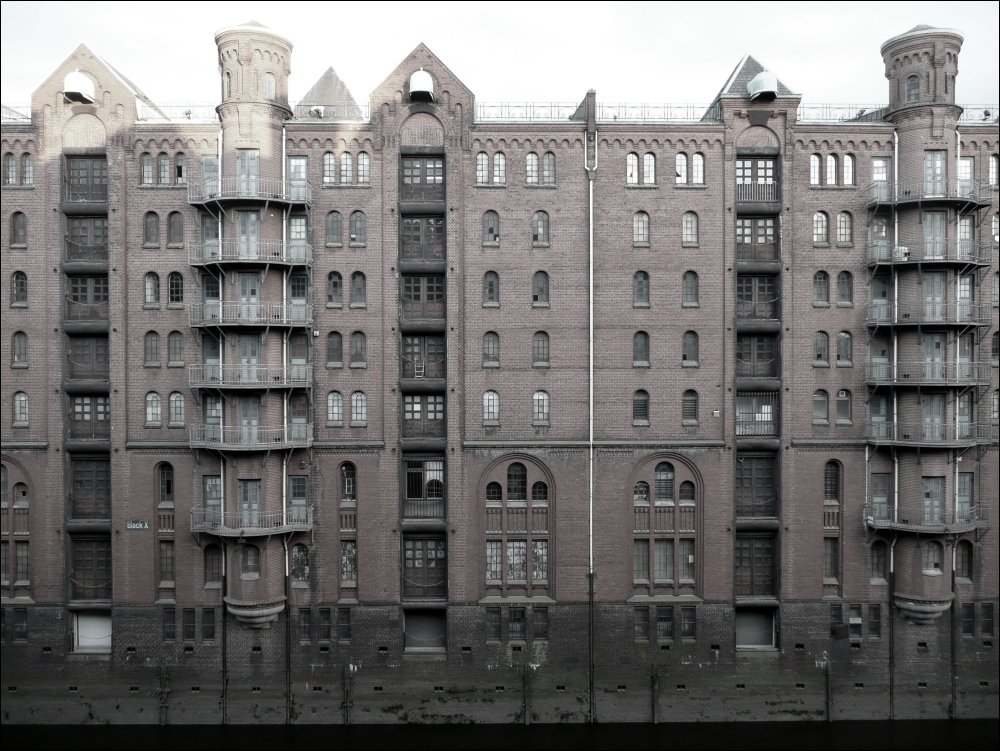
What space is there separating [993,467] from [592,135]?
2427cm

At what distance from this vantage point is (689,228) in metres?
31.2

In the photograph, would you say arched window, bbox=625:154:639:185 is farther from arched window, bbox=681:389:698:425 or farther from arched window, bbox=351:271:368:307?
arched window, bbox=351:271:368:307

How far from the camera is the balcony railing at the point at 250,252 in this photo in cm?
2892

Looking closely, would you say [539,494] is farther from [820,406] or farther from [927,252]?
[927,252]

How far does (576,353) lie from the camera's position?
31.0 meters

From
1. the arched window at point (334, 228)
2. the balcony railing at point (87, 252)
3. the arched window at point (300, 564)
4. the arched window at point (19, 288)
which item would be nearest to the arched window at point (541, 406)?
the arched window at point (334, 228)

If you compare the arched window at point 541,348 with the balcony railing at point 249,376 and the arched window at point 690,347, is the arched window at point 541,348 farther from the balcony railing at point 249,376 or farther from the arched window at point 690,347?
the balcony railing at point 249,376

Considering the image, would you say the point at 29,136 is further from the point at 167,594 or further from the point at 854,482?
the point at 854,482

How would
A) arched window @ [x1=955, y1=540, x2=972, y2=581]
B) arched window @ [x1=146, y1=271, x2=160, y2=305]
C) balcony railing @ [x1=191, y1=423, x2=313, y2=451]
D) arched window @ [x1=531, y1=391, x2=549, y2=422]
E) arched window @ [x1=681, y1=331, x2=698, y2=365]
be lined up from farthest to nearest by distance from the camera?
arched window @ [x1=955, y1=540, x2=972, y2=581] < arched window @ [x1=681, y1=331, x2=698, y2=365] < arched window @ [x1=531, y1=391, x2=549, y2=422] < arched window @ [x1=146, y1=271, x2=160, y2=305] < balcony railing @ [x1=191, y1=423, x2=313, y2=451]

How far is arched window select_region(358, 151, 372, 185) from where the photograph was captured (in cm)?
3047

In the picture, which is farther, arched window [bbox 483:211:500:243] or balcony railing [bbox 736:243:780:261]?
balcony railing [bbox 736:243:780:261]

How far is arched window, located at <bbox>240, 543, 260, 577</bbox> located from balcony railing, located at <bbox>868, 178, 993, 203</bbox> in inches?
1259

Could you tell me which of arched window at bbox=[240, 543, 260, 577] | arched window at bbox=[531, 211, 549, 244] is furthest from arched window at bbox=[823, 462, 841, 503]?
arched window at bbox=[240, 543, 260, 577]

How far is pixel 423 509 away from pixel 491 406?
5.69 metres
